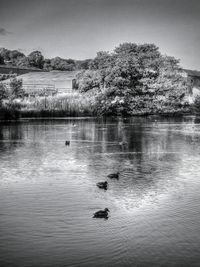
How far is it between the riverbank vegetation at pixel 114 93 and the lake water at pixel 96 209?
33.3m

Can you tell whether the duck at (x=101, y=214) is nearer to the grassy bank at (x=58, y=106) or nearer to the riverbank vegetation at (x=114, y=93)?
the riverbank vegetation at (x=114, y=93)

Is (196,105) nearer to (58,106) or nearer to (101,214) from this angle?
(58,106)

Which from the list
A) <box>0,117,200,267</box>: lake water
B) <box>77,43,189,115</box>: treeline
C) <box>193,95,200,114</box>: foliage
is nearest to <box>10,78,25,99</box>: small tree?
<box>77,43,189,115</box>: treeline

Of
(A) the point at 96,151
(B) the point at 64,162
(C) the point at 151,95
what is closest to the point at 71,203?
(B) the point at 64,162

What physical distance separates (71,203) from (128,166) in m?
6.07

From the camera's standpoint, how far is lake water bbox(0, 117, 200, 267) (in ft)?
25.7

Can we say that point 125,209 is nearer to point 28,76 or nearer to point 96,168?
point 96,168

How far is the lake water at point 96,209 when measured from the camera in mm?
7832

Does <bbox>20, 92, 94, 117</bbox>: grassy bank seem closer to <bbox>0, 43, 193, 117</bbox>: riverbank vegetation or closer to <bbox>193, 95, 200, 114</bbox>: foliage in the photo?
<bbox>0, 43, 193, 117</bbox>: riverbank vegetation

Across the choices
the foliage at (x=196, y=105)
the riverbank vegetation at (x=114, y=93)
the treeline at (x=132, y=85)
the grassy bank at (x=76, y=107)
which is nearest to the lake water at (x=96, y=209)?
the grassy bank at (x=76, y=107)

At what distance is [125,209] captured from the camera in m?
10.6

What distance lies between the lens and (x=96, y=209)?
10633mm

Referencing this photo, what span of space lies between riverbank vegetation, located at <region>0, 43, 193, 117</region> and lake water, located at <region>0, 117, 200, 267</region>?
109 ft

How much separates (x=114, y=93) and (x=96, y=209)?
4996 cm
